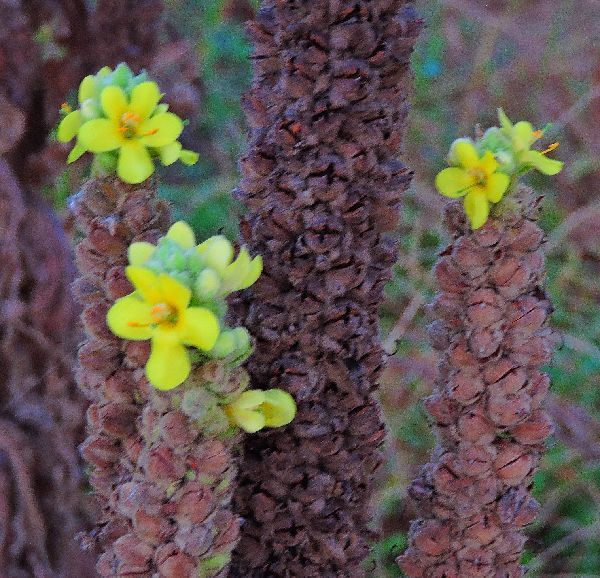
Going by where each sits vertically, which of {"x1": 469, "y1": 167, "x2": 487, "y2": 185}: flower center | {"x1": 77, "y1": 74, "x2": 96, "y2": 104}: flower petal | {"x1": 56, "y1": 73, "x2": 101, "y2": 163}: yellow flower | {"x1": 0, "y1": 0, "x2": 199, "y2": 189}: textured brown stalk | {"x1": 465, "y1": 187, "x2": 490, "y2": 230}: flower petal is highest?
{"x1": 0, "y1": 0, "x2": 199, "y2": 189}: textured brown stalk

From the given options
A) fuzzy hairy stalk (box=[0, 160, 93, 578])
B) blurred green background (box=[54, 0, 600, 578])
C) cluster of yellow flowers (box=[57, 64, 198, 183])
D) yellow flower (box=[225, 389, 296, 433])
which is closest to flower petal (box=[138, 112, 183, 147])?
cluster of yellow flowers (box=[57, 64, 198, 183])

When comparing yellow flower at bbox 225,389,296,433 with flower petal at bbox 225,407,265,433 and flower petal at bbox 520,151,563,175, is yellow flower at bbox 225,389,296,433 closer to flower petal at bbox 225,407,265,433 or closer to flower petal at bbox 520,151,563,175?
flower petal at bbox 225,407,265,433

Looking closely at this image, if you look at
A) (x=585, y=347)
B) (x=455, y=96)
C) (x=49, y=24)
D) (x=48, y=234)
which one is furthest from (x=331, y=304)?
(x=455, y=96)

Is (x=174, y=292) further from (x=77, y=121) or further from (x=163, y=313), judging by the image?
(x=77, y=121)

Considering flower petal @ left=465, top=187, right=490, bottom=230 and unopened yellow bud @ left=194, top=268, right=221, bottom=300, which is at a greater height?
unopened yellow bud @ left=194, top=268, right=221, bottom=300

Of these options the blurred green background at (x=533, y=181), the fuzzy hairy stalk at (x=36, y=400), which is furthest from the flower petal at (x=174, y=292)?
the blurred green background at (x=533, y=181)

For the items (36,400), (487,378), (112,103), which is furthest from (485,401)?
(36,400)
